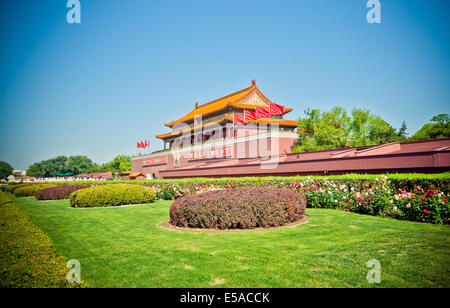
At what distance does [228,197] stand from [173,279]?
3.29 m

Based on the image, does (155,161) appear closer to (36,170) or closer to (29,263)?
(29,263)

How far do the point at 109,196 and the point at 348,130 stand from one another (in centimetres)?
2298

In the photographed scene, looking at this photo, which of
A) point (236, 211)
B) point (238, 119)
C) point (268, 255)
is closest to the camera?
point (268, 255)

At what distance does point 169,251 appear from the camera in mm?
4574

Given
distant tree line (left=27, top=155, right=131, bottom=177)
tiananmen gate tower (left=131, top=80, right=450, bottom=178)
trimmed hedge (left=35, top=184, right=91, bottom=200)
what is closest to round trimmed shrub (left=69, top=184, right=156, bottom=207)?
trimmed hedge (left=35, top=184, right=91, bottom=200)

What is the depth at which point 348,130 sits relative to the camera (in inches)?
1054

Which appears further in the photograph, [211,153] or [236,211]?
[211,153]

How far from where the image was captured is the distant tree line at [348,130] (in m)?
23.8

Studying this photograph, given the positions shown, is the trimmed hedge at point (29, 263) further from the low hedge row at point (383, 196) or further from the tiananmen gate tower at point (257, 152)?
the tiananmen gate tower at point (257, 152)

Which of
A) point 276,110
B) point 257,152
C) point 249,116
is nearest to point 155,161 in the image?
point 249,116

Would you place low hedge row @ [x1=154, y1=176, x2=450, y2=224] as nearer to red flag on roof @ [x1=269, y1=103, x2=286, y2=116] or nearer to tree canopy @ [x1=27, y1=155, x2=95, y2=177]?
red flag on roof @ [x1=269, y1=103, x2=286, y2=116]

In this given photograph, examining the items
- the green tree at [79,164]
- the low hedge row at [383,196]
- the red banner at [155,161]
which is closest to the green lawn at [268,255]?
the low hedge row at [383,196]

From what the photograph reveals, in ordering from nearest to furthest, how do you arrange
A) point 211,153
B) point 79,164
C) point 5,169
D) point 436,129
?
1. point 436,129
2. point 211,153
3. point 79,164
4. point 5,169
